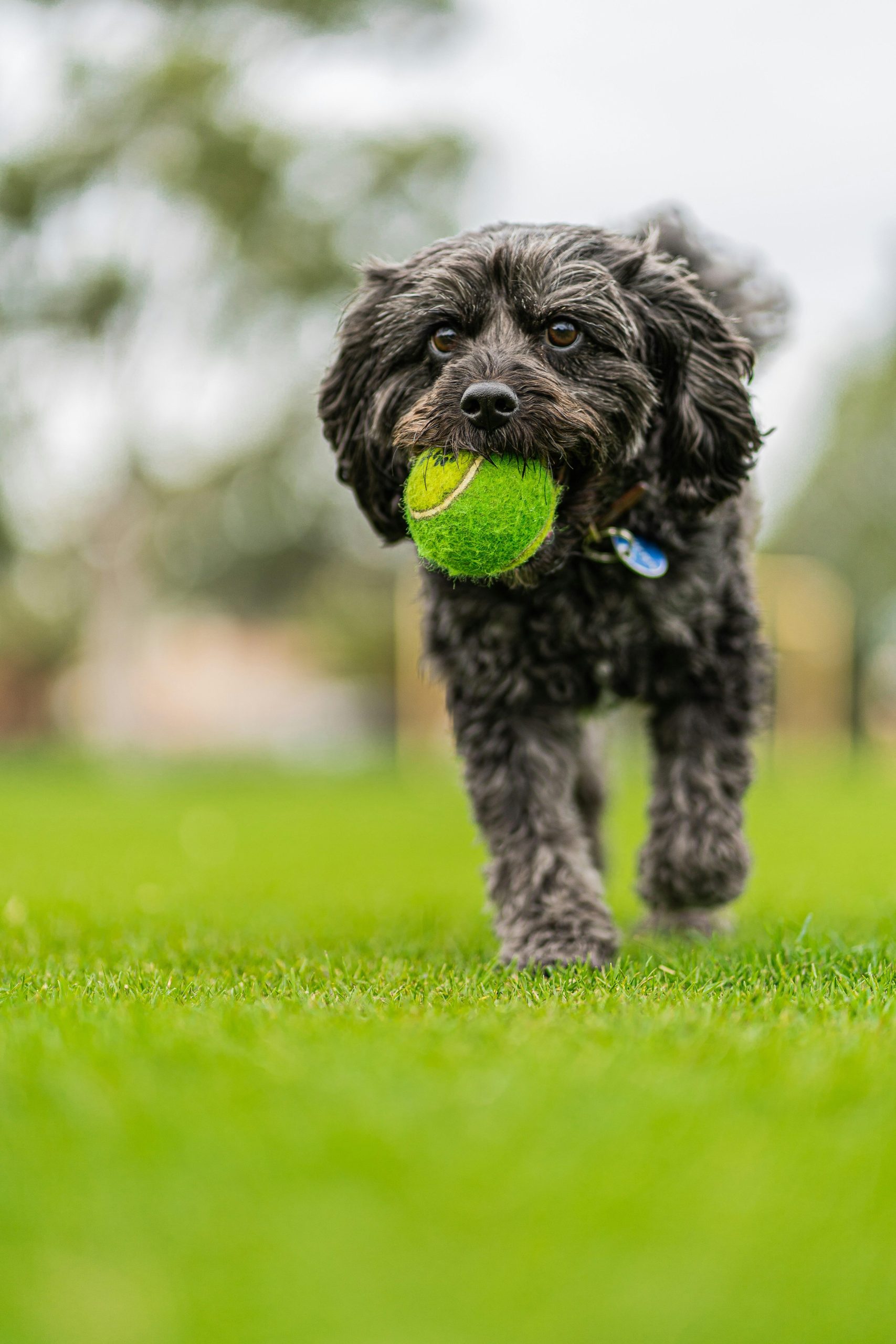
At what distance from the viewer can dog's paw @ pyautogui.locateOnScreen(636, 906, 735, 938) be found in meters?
4.36

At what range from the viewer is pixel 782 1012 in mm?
2662

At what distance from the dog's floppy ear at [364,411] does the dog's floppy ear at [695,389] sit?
2.42 feet

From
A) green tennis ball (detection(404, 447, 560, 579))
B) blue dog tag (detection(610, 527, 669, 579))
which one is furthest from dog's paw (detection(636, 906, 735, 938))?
green tennis ball (detection(404, 447, 560, 579))

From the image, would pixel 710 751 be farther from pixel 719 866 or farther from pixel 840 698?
pixel 840 698

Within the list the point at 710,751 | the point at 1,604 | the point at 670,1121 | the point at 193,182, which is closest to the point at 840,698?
the point at 193,182

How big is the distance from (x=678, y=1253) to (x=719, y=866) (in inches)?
102

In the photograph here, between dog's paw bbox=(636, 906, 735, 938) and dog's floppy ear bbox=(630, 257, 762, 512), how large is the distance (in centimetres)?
131

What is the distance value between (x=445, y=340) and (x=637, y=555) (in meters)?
0.78

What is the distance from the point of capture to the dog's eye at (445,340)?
3703mm

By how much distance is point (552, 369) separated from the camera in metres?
3.57

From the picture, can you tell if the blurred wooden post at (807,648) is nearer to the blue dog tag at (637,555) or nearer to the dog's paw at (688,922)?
the dog's paw at (688,922)

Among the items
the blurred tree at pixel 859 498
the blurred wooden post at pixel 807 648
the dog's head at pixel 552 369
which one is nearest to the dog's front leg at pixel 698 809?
the dog's head at pixel 552 369

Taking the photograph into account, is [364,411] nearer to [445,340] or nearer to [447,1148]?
[445,340]

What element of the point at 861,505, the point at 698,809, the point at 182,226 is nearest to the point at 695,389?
the point at 698,809
